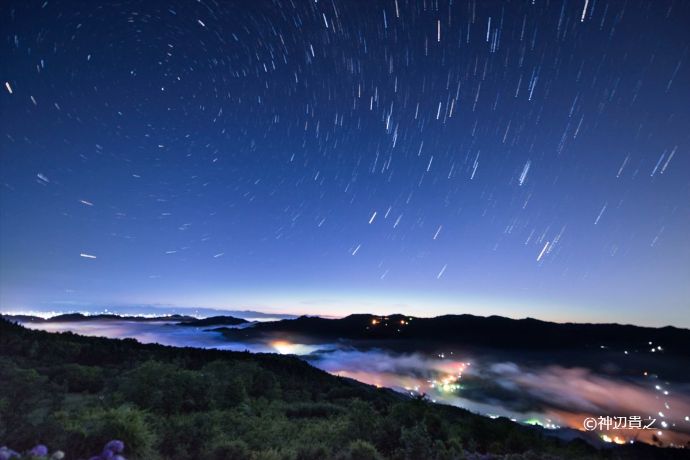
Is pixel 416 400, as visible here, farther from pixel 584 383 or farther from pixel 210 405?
pixel 584 383

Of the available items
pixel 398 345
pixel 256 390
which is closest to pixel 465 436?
pixel 256 390
